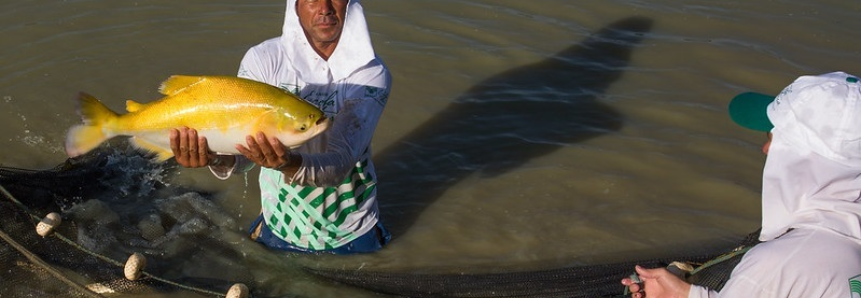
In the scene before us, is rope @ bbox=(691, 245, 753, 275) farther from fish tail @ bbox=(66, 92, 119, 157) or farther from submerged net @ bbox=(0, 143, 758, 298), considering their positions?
fish tail @ bbox=(66, 92, 119, 157)

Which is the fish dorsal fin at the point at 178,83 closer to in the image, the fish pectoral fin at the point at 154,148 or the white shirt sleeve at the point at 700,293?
the fish pectoral fin at the point at 154,148

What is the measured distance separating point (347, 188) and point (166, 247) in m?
1.27

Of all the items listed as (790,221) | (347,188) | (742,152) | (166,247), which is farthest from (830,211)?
(166,247)

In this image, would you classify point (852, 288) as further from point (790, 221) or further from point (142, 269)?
point (142, 269)

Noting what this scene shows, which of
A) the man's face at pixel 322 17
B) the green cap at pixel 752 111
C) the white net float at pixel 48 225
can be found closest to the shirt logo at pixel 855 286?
the green cap at pixel 752 111

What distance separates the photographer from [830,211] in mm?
3111

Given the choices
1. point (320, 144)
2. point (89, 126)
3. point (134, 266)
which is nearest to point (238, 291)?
point (134, 266)

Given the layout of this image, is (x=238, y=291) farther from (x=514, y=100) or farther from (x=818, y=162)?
(x=514, y=100)

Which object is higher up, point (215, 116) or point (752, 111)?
point (752, 111)

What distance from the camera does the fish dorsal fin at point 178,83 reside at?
3.61m

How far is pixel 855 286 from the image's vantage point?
300cm

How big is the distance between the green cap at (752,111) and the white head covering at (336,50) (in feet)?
5.80

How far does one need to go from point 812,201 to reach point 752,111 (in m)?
0.53

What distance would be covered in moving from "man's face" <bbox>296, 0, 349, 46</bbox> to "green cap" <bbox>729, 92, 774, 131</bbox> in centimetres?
195
